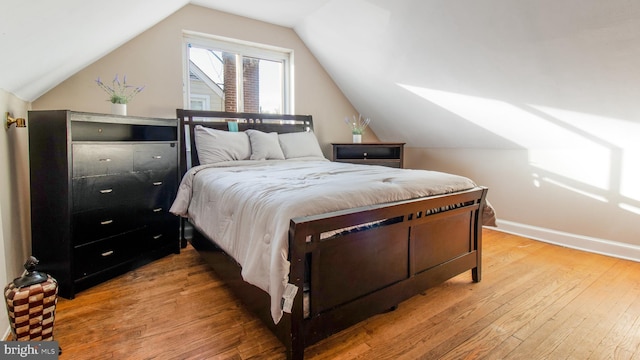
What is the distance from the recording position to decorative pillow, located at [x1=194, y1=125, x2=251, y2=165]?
2.94 metres

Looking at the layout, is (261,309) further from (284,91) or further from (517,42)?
(284,91)

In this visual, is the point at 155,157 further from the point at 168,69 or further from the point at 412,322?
the point at 412,322

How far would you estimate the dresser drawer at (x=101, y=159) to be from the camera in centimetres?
197

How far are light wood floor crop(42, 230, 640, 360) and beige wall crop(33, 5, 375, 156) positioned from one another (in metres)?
1.58

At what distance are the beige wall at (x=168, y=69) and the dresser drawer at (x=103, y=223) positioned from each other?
114 cm

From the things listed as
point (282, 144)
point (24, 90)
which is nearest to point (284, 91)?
point (282, 144)

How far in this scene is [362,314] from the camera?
1557mm

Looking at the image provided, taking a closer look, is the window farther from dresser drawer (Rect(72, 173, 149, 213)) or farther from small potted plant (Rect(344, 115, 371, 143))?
dresser drawer (Rect(72, 173, 149, 213))

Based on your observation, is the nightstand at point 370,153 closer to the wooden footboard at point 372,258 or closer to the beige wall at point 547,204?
the beige wall at point 547,204

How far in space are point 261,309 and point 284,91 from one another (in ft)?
10.0

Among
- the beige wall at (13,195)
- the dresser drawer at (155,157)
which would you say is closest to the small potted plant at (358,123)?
the dresser drawer at (155,157)

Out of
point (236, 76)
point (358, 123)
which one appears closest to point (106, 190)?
point (236, 76)

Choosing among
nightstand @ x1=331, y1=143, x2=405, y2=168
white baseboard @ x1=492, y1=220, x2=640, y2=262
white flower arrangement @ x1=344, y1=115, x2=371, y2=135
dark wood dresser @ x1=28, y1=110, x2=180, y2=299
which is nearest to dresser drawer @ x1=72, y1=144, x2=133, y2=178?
dark wood dresser @ x1=28, y1=110, x2=180, y2=299

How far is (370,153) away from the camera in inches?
156
